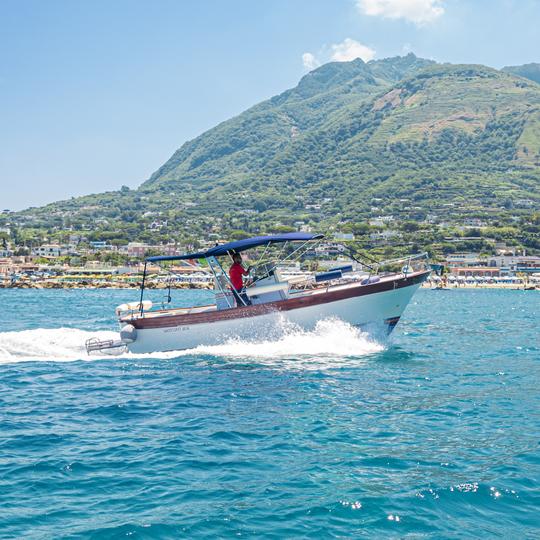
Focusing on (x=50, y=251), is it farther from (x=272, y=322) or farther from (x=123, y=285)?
(x=272, y=322)

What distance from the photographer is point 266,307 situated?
65.3 feet

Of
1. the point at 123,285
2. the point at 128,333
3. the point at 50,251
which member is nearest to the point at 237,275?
the point at 128,333

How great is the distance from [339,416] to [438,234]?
155092 mm

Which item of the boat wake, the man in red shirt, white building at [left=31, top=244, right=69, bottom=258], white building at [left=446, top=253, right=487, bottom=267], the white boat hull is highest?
white building at [left=31, top=244, right=69, bottom=258]


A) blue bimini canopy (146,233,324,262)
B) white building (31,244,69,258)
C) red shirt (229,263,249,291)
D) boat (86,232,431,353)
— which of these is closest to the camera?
blue bimini canopy (146,233,324,262)

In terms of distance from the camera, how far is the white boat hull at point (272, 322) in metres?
20.0

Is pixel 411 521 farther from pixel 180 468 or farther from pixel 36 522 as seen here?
pixel 36 522

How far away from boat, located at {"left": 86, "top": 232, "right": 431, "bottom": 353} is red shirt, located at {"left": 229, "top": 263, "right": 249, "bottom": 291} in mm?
237

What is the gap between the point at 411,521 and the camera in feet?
25.6

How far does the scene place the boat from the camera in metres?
20.0

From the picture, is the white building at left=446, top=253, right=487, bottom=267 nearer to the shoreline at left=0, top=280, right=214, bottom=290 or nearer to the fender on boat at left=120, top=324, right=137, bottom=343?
the shoreline at left=0, top=280, right=214, bottom=290

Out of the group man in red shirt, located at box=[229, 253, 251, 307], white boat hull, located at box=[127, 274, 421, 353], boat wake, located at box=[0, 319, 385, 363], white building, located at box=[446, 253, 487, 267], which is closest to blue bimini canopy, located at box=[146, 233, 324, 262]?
man in red shirt, located at box=[229, 253, 251, 307]

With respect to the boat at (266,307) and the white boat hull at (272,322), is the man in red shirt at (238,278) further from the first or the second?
the white boat hull at (272,322)

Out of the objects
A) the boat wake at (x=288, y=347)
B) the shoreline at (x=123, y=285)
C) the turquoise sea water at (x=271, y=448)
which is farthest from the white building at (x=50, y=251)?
the turquoise sea water at (x=271, y=448)
